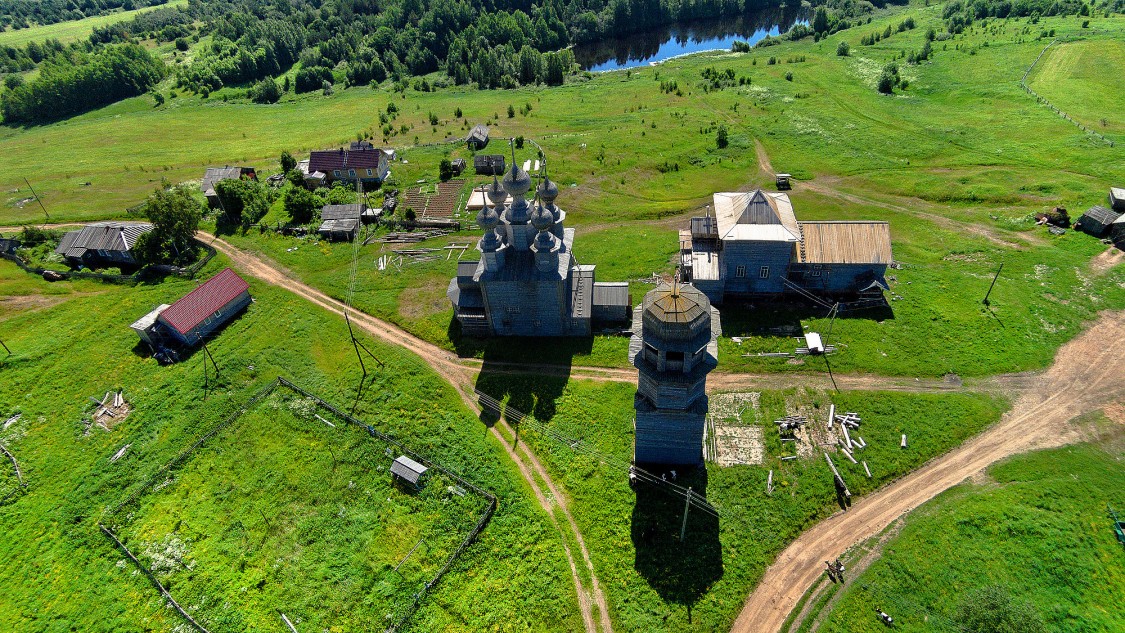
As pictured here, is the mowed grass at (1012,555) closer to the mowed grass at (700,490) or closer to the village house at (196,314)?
the mowed grass at (700,490)

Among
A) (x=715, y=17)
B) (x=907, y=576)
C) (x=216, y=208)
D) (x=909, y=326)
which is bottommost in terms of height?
(x=907, y=576)

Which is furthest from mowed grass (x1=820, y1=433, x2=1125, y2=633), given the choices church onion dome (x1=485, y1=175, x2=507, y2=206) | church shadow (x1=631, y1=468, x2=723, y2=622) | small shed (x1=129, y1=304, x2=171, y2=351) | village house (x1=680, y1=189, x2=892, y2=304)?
small shed (x1=129, y1=304, x2=171, y2=351)

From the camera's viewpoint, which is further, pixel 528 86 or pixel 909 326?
pixel 528 86

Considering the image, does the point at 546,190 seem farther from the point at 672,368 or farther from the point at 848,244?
the point at 848,244

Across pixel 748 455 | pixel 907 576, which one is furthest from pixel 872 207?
pixel 907 576

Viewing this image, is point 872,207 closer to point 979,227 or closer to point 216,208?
point 979,227

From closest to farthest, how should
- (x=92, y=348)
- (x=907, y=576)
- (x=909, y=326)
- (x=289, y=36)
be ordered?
(x=907, y=576)
(x=909, y=326)
(x=92, y=348)
(x=289, y=36)
